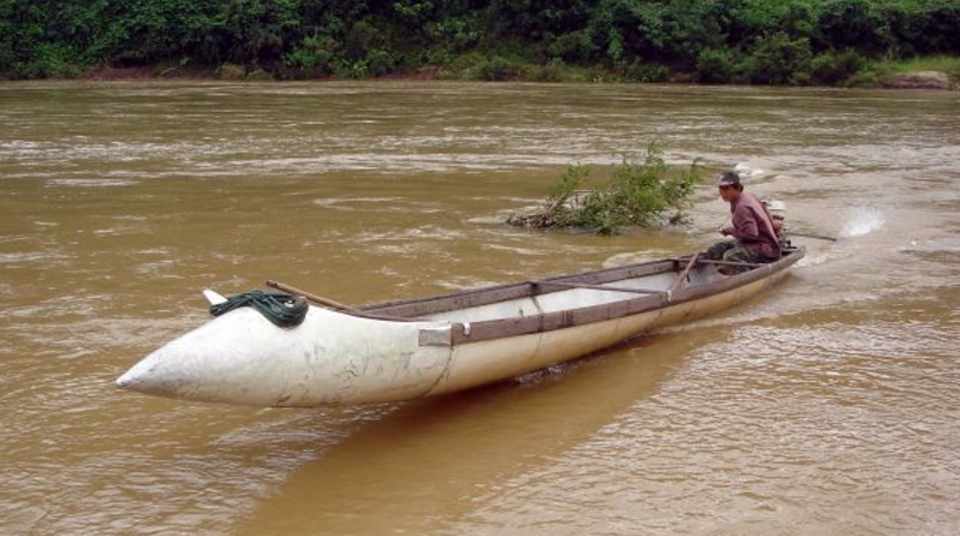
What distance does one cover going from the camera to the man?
831cm

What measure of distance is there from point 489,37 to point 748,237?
28.2 metres

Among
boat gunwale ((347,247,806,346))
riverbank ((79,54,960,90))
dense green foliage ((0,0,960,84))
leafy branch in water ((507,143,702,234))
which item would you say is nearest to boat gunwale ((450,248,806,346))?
boat gunwale ((347,247,806,346))

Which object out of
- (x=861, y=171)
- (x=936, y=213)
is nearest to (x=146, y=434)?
(x=936, y=213)

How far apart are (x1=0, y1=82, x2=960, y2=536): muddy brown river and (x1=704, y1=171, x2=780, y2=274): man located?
0.35m

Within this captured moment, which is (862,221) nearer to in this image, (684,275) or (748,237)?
(748,237)

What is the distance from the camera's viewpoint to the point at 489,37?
35531 millimetres

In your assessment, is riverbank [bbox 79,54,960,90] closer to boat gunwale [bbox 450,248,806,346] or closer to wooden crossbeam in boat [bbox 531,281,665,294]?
boat gunwale [bbox 450,248,806,346]

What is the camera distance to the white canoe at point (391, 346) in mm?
4590

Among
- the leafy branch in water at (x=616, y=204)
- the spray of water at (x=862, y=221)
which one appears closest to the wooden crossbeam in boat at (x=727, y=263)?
the leafy branch in water at (x=616, y=204)

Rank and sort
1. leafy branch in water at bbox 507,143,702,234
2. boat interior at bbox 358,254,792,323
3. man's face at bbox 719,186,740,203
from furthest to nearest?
leafy branch in water at bbox 507,143,702,234 < man's face at bbox 719,186,740,203 < boat interior at bbox 358,254,792,323

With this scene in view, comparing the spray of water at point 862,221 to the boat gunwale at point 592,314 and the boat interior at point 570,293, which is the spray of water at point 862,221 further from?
the boat gunwale at point 592,314

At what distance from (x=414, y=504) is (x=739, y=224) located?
444 cm

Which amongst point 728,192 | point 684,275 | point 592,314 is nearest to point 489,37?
point 728,192

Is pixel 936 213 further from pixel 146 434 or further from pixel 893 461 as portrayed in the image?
pixel 146 434
